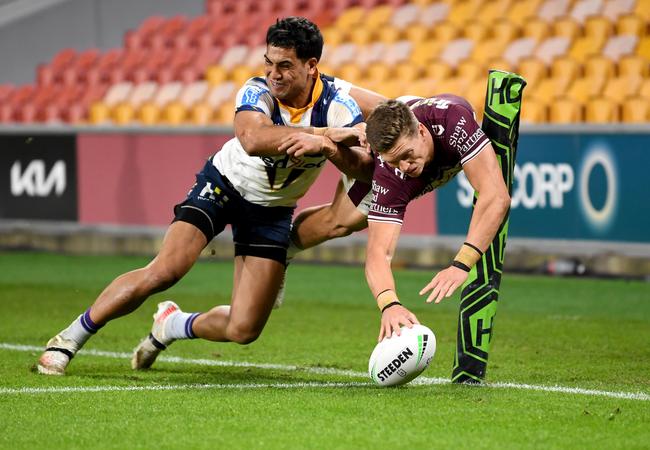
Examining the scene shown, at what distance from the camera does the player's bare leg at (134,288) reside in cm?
789

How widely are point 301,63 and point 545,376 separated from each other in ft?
8.28

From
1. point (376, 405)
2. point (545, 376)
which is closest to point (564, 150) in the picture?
point (545, 376)

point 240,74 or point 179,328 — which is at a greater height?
point 240,74

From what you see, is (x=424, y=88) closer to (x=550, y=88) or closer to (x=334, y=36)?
(x=550, y=88)

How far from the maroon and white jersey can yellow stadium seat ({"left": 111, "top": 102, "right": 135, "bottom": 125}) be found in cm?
1354

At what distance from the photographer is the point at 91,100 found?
21.3 meters

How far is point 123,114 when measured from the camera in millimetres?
20328

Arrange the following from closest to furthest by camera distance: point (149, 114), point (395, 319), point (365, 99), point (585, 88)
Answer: point (395, 319), point (365, 99), point (585, 88), point (149, 114)

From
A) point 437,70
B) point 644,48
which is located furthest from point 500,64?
point 644,48

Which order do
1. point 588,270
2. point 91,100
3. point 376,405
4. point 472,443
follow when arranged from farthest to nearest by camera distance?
point 91,100
point 588,270
point 376,405
point 472,443

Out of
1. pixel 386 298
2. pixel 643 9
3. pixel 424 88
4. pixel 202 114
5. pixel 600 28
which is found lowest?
pixel 386 298

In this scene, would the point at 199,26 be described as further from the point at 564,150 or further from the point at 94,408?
the point at 94,408

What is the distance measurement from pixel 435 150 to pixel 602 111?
8454 millimetres

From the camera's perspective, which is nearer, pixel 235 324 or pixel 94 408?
pixel 94 408
